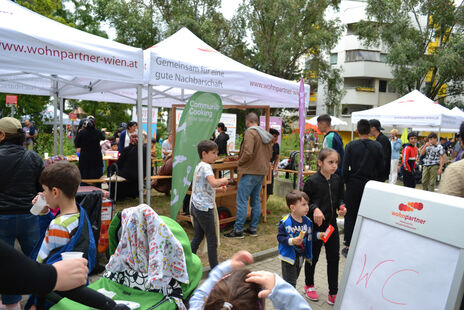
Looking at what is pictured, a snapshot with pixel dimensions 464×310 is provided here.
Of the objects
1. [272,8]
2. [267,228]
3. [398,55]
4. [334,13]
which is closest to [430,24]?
[398,55]

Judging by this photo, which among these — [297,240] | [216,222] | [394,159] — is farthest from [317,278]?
[394,159]

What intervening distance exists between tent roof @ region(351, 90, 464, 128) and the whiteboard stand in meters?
8.43

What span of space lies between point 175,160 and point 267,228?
2.32 metres

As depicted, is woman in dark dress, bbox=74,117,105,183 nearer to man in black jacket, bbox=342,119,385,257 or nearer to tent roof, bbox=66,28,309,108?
tent roof, bbox=66,28,309,108

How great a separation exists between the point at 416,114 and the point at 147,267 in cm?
961

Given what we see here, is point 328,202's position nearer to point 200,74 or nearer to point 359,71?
point 200,74

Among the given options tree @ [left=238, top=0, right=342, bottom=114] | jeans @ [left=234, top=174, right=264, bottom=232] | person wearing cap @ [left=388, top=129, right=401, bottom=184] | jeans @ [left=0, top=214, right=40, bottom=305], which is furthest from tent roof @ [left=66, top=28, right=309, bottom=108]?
tree @ [left=238, top=0, right=342, bottom=114]

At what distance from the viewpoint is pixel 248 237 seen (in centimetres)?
574

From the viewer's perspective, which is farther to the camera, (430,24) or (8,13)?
(430,24)

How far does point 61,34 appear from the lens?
3.63m

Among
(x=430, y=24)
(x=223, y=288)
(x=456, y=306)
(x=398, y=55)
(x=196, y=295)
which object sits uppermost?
(x=430, y=24)

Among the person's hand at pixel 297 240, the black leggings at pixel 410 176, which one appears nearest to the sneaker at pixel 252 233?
the person's hand at pixel 297 240

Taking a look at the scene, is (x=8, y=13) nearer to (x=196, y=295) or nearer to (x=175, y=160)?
(x=175, y=160)

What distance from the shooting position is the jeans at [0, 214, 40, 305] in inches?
119
